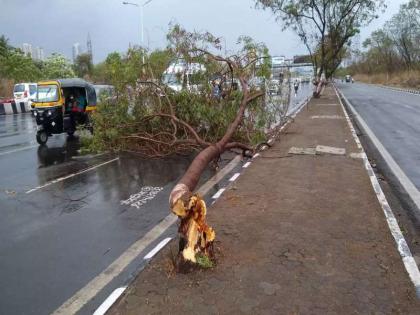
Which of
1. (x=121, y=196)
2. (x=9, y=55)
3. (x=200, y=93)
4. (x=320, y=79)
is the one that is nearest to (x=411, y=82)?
(x=320, y=79)

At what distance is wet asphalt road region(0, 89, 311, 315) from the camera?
17.0ft

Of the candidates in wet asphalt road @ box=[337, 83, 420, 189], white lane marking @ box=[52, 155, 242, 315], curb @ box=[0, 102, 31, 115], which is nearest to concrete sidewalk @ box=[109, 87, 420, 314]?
white lane marking @ box=[52, 155, 242, 315]

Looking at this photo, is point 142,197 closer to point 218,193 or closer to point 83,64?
point 218,193

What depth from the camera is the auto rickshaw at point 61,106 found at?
15.9 m

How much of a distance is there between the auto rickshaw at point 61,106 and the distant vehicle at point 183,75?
3.32m

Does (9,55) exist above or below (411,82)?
above

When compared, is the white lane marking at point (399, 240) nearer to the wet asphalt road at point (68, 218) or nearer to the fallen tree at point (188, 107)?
the wet asphalt road at point (68, 218)

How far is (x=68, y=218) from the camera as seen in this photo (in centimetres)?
764

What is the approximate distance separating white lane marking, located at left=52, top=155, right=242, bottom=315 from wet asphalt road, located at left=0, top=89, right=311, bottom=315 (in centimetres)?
8

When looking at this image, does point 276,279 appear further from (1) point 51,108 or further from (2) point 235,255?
(1) point 51,108

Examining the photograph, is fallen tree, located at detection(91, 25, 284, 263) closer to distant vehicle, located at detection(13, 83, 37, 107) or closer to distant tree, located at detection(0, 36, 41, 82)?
distant vehicle, located at detection(13, 83, 37, 107)

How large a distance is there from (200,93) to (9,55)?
4594 centimetres

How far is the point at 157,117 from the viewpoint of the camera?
1295cm

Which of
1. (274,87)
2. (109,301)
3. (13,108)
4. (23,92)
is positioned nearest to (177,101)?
(274,87)
